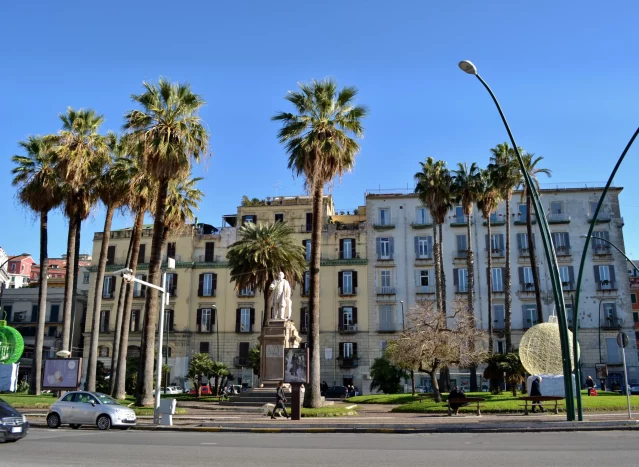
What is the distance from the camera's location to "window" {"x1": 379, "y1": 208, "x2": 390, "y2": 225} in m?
62.0

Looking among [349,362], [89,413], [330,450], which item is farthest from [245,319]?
[330,450]

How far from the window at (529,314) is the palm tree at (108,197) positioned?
124 ft

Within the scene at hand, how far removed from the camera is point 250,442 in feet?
52.3

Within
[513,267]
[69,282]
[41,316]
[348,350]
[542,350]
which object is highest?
[513,267]

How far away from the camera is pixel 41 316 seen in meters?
38.3

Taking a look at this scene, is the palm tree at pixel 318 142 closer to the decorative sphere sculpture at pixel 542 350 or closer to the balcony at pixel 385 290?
the decorative sphere sculpture at pixel 542 350

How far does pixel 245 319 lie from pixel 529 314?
26955mm

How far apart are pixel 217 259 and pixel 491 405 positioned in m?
40.5

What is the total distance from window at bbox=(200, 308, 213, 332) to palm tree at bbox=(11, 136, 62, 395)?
23470 mm

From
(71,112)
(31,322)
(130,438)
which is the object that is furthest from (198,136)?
(31,322)

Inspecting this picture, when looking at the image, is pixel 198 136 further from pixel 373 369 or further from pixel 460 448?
pixel 373 369

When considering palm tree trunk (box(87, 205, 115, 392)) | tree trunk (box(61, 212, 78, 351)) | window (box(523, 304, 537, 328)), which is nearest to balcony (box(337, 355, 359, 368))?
window (box(523, 304, 537, 328))

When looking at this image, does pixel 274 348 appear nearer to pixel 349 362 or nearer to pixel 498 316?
pixel 349 362

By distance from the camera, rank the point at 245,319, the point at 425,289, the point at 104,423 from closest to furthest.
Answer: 1. the point at 104,423
2. the point at 425,289
3. the point at 245,319
